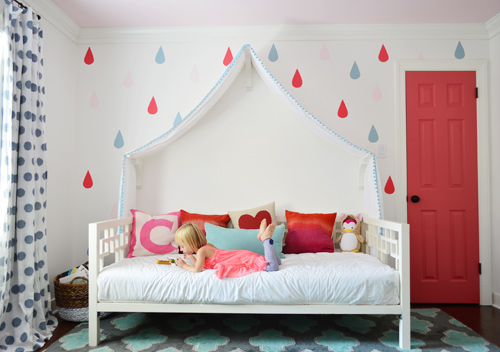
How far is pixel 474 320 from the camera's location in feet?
9.14

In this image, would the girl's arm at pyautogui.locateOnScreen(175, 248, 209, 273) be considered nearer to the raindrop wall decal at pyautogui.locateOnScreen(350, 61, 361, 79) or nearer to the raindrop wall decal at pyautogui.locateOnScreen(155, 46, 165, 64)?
A: the raindrop wall decal at pyautogui.locateOnScreen(155, 46, 165, 64)

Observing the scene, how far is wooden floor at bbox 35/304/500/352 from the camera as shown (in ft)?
8.16

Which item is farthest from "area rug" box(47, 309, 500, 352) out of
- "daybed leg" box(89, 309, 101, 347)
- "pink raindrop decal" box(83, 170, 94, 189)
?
"pink raindrop decal" box(83, 170, 94, 189)

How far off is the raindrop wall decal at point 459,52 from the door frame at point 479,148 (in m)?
0.05

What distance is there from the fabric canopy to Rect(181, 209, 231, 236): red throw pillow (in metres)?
0.48

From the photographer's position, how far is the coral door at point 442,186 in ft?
10.6

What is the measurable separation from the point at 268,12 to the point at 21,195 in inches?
89.4

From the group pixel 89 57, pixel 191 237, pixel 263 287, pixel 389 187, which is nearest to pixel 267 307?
pixel 263 287

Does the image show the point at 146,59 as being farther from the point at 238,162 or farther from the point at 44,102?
the point at 238,162

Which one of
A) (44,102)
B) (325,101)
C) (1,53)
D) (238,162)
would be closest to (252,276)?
(238,162)

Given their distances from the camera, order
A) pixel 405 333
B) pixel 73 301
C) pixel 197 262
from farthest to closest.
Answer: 1. pixel 73 301
2. pixel 197 262
3. pixel 405 333

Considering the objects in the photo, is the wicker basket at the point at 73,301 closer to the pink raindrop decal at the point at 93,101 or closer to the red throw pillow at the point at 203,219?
the red throw pillow at the point at 203,219

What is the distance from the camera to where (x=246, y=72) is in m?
3.25

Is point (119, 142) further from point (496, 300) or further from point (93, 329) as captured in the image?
point (496, 300)
